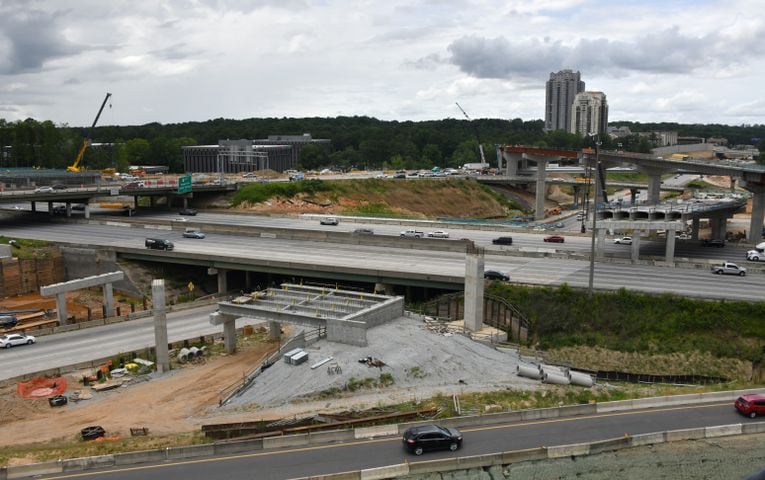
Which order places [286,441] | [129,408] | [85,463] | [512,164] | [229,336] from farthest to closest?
[512,164]
[229,336]
[129,408]
[286,441]
[85,463]

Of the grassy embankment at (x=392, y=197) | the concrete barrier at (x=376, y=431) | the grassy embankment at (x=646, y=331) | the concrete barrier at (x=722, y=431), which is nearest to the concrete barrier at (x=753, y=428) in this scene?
the concrete barrier at (x=722, y=431)

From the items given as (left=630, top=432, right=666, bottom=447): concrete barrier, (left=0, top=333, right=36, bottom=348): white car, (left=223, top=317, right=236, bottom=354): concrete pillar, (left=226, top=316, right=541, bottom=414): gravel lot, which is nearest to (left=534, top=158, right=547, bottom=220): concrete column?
(left=223, top=317, right=236, bottom=354): concrete pillar

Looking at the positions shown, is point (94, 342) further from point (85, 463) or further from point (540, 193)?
point (540, 193)

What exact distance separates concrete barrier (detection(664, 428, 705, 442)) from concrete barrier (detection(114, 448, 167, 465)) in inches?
757

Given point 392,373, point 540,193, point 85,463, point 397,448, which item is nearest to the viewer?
point 85,463

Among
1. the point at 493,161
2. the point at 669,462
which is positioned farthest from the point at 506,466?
the point at 493,161

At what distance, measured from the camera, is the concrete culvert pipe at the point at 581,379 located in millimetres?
33531

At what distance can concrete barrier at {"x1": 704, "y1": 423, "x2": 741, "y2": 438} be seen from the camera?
26.2m

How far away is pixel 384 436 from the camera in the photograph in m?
26.5

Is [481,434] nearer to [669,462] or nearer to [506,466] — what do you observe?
[506,466]

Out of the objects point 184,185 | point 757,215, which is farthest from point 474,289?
point 184,185

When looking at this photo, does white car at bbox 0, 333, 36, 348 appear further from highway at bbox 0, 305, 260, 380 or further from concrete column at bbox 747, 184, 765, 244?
concrete column at bbox 747, 184, 765, 244

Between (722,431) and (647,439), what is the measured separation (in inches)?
131

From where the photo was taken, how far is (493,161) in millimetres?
192750
